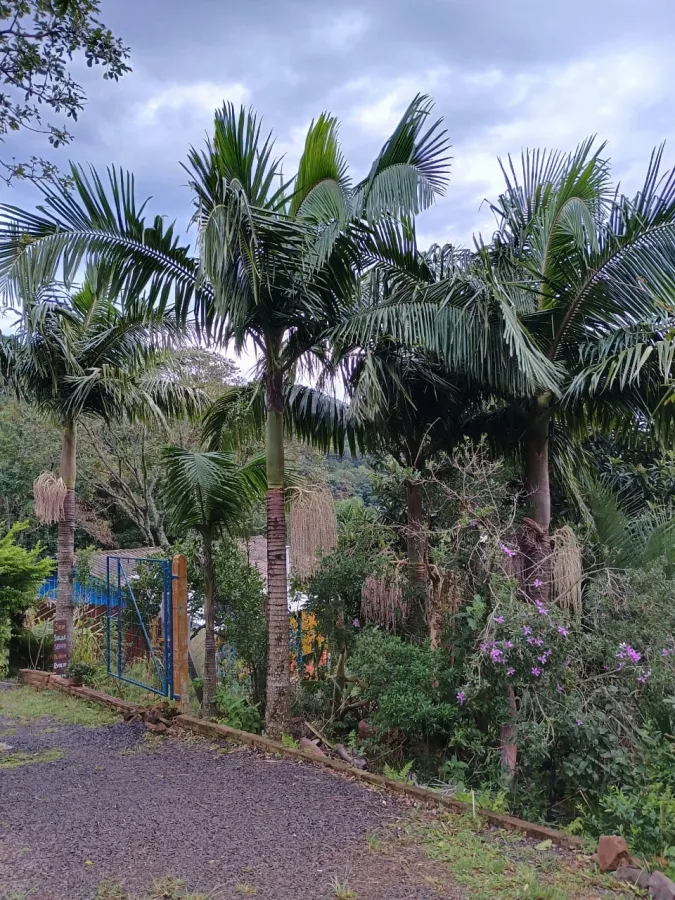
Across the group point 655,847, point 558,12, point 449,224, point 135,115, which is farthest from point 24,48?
point 655,847

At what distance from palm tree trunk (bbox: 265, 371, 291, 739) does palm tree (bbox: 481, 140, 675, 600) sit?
232 centimetres

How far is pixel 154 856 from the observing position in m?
4.10

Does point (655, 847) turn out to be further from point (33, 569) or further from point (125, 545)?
point (125, 545)

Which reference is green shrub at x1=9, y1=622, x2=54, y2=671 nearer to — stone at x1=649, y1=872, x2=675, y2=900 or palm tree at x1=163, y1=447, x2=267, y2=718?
palm tree at x1=163, y1=447, x2=267, y2=718

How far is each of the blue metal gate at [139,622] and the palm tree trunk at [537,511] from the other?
166 inches

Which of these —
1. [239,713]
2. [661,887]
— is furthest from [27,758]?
[661,887]

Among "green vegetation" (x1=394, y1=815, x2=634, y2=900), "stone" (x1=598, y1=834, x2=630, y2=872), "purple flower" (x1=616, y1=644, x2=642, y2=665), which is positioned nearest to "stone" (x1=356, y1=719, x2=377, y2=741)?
"green vegetation" (x1=394, y1=815, x2=634, y2=900)

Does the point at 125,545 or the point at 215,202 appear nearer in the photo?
the point at 215,202

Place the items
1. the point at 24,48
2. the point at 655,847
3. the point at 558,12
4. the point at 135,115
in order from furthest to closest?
1. the point at 558,12
2. the point at 135,115
3. the point at 24,48
4. the point at 655,847

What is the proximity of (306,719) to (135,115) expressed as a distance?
619cm

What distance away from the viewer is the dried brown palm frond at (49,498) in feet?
32.1

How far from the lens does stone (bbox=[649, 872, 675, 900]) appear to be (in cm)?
340

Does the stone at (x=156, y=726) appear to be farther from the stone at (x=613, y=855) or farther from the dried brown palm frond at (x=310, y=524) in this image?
the stone at (x=613, y=855)

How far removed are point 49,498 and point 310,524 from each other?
481 cm
